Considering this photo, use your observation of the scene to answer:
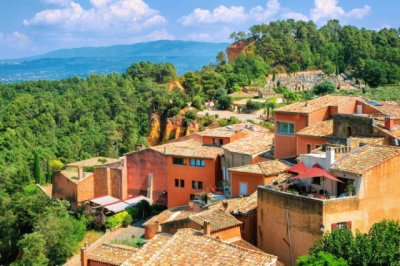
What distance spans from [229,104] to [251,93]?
7999 millimetres

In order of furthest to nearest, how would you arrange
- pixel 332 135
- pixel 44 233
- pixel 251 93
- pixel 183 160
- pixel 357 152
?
1. pixel 251 93
2. pixel 183 160
3. pixel 44 233
4. pixel 332 135
5. pixel 357 152

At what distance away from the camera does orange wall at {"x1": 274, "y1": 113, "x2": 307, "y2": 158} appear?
2917 cm

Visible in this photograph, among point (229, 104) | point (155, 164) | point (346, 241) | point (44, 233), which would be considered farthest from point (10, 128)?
point (346, 241)

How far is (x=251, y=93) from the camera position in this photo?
7756cm

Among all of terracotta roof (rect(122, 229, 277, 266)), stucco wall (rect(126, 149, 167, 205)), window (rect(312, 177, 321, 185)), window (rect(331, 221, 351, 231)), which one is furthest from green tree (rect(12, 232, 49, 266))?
window (rect(331, 221, 351, 231))

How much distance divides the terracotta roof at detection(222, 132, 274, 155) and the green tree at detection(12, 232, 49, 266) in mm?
12063

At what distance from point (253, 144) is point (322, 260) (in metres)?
16.8

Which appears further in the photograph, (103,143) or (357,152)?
(103,143)

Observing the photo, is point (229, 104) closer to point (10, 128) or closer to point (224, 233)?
point (10, 128)

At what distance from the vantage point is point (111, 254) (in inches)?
873

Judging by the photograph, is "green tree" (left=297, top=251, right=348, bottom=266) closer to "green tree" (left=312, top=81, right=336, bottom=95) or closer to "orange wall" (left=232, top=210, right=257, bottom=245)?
"orange wall" (left=232, top=210, right=257, bottom=245)

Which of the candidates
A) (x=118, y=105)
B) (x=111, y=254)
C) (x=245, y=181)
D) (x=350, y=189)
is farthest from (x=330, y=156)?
(x=118, y=105)

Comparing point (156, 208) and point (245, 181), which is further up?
point (245, 181)

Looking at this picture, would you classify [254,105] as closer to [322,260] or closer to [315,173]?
[315,173]
